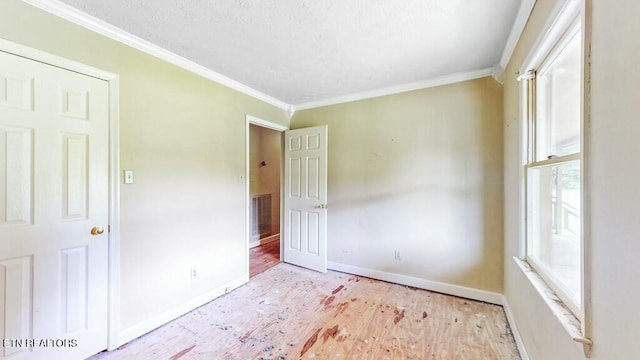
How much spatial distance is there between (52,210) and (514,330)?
345 cm

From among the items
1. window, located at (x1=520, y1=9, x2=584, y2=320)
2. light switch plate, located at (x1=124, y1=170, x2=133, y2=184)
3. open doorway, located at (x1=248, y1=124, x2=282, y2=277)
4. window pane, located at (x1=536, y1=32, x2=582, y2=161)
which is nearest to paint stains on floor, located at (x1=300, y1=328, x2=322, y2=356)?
window, located at (x1=520, y1=9, x2=584, y2=320)

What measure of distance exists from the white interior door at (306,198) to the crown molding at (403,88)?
42cm

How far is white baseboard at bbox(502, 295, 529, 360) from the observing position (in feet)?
5.58

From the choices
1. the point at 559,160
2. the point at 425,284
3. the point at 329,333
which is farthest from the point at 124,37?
the point at 425,284

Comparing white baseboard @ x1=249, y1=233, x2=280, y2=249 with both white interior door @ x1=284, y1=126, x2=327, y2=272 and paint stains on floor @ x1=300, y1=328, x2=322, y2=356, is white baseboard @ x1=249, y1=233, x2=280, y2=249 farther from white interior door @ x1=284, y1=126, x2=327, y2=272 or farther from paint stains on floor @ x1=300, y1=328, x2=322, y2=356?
paint stains on floor @ x1=300, y1=328, x2=322, y2=356

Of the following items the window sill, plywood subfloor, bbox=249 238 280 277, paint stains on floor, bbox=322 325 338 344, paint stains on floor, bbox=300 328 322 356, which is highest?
the window sill

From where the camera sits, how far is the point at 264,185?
4980 millimetres

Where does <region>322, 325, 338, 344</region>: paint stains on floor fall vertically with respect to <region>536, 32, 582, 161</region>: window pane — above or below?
below

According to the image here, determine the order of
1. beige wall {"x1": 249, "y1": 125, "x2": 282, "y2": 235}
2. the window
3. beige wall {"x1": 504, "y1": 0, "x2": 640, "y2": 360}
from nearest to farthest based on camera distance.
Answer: beige wall {"x1": 504, "y1": 0, "x2": 640, "y2": 360}, the window, beige wall {"x1": 249, "y1": 125, "x2": 282, "y2": 235}

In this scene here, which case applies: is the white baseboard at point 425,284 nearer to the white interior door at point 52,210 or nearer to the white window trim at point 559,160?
the white window trim at point 559,160

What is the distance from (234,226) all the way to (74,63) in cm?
193

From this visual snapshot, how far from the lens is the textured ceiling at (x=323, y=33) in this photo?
1589 millimetres

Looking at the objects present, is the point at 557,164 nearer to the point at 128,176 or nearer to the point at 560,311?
the point at 560,311

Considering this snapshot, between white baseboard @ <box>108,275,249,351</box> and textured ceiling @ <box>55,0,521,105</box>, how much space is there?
7.55 feet
